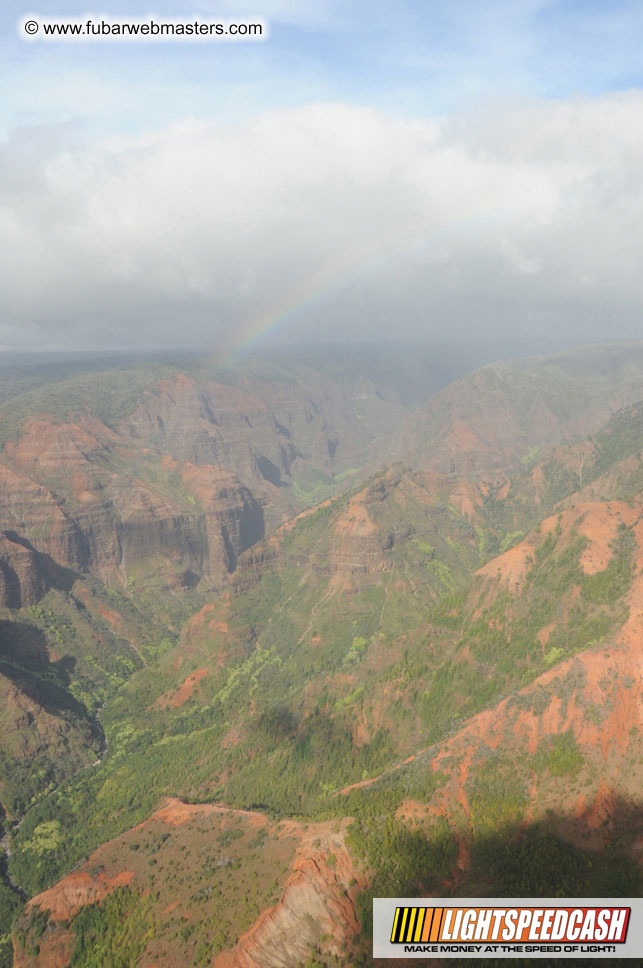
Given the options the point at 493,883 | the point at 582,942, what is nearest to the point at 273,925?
the point at 493,883

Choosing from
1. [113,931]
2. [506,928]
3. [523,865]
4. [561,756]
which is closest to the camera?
[506,928]

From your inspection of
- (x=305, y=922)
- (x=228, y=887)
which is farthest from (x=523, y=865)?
(x=228, y=887)

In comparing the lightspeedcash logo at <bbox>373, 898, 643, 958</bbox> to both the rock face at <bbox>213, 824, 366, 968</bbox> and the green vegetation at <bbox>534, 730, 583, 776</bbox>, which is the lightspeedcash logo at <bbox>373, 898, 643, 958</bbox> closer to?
the rock face at <bbox>213, 824, 366, 968</bbox>

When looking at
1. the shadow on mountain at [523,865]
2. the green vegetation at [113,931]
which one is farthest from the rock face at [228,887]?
the shadow on mountain at [523,865]

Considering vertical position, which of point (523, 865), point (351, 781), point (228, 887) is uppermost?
point (523, 865)

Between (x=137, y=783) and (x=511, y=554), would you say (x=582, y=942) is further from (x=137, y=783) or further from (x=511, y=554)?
(x=137, y=783)

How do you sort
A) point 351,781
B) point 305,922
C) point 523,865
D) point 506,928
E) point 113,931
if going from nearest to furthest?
point 506,928, point 305,922, point 523,865, point 113,931, point 351,781

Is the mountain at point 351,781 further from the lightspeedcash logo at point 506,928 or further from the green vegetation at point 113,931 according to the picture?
the lightspeedcash logo at point 506,928

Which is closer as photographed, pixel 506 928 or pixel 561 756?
pixel 506 928

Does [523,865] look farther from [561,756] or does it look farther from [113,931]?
[113,931]

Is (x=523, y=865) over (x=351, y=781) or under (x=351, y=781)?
over

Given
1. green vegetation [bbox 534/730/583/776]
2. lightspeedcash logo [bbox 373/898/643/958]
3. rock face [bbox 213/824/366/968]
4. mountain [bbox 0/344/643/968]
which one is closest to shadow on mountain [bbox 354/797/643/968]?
mountain [bbox 0/344/643/968]
